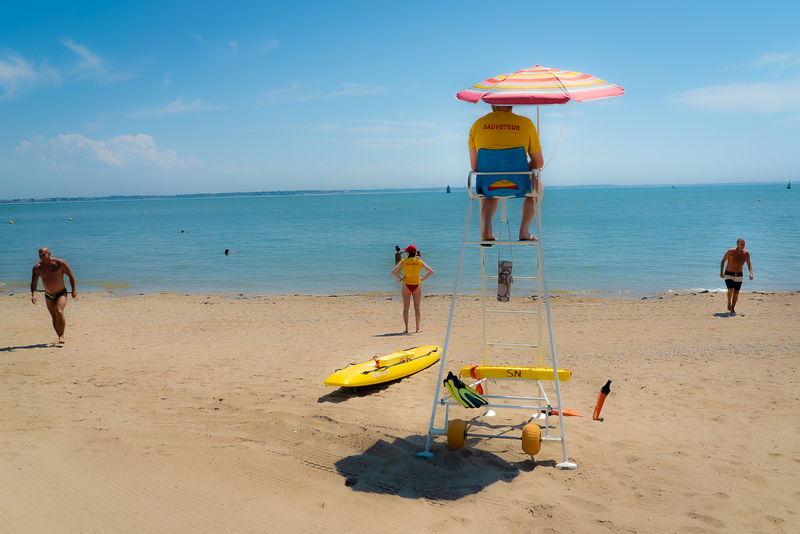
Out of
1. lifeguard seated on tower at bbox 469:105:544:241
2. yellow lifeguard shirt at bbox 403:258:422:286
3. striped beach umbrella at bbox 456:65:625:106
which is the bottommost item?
yellow lifeguard shirt at bbox 403:258:422:286

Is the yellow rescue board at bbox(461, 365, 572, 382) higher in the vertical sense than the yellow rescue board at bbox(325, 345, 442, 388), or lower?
higher

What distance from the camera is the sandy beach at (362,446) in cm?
367

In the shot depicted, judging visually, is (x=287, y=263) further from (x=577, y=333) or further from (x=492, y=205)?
(x=492, y=205)

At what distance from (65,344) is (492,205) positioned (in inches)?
348

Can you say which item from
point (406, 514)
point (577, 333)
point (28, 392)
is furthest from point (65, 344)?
point (577, 333)

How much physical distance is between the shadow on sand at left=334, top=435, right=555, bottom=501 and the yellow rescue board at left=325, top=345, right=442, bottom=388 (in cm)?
156

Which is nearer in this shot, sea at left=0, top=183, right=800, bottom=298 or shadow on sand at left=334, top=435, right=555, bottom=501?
shadow on sand at left=334, top=435, right=555, bottom=501

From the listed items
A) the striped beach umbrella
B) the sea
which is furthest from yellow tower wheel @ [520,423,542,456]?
the sea

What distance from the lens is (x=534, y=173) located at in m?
4.04

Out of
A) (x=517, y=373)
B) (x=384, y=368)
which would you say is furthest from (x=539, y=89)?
(x=384, y=368)

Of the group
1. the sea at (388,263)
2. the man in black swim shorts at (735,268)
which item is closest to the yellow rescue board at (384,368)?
the man in black swim shorts at (735,268)

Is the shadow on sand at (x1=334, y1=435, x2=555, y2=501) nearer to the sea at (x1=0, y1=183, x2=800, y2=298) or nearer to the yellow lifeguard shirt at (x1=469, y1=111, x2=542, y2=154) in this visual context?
the yellow lifeguard shirt at (x1=469, y1=111, x2=542, y2=154)

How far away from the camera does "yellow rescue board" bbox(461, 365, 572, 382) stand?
4.24 m

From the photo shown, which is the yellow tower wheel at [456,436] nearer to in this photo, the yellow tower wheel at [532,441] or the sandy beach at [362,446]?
the sandy beach at [362,446]
